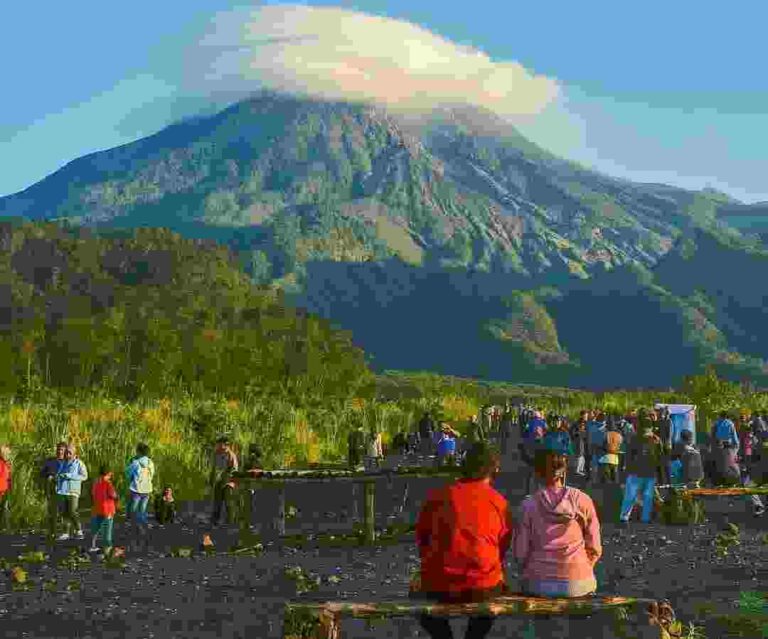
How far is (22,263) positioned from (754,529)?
113752mm

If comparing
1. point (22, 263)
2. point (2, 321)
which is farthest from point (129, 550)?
point (22, 263)

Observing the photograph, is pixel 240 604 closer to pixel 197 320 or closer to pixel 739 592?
pixel 739 592

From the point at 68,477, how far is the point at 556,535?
42.9ft

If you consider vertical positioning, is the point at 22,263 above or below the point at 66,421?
above

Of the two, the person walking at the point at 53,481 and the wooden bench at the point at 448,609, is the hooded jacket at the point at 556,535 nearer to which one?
the wooden bench at the point at 448,609

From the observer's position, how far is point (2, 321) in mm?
94062

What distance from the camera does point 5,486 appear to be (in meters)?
20.0

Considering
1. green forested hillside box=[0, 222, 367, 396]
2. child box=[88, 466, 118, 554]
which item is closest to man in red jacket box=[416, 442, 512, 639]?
child box=[88, 466, 118, 554]

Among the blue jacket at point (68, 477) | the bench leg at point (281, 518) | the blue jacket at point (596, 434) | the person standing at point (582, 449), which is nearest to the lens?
the blue jacket at point (68, 477)

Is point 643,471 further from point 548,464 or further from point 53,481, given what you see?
point 548,464

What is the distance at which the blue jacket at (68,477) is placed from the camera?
20109 mm

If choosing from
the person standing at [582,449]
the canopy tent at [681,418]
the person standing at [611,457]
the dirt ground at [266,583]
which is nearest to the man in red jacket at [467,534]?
the dirt ground at [266,583]

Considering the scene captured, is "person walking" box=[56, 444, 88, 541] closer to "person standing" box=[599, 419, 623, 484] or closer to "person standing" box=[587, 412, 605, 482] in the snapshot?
"person standing" box=[599, 419, 623, 484]

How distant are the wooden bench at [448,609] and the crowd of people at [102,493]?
10.4 metres
